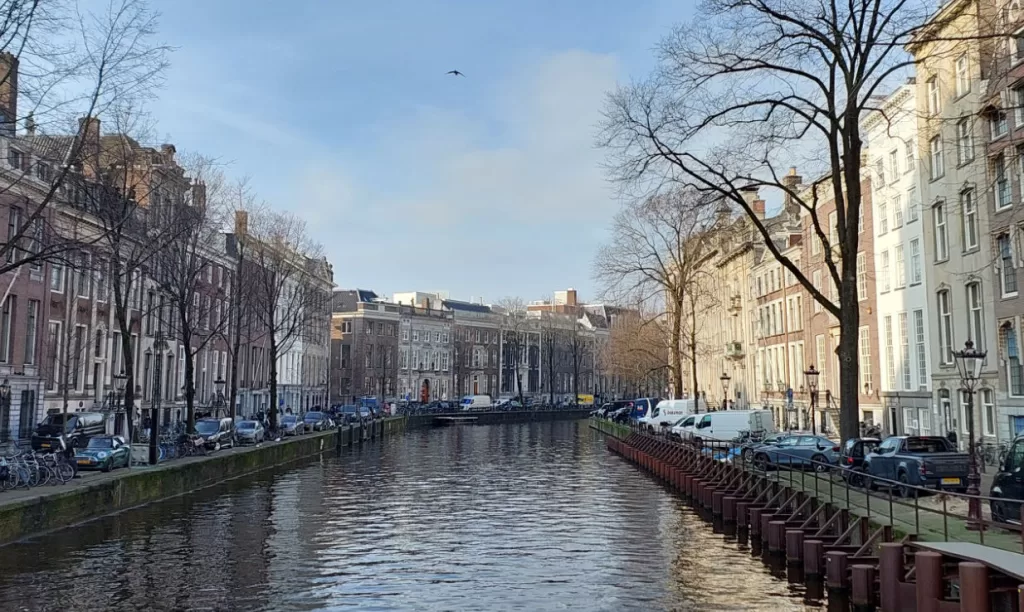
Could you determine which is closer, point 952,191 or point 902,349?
point 952,191

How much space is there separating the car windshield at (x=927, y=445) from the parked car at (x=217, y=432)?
31273 mm

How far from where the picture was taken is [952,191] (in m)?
39.8

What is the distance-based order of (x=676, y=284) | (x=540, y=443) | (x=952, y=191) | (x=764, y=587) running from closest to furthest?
(x=764, y=587), (x=952, y=191), (x=676, y=284), (x=540, y=443)

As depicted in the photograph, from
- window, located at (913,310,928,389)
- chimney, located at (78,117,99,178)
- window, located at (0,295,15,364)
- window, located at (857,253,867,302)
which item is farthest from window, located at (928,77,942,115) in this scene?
window, located at (0,295,15,364)

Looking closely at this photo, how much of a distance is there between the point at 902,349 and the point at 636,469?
15072 millimetres

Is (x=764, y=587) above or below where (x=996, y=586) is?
below

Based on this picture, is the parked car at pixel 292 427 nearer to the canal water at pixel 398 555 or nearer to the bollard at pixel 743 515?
the canal water at pixel 398 555

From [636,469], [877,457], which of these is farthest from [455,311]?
[877,457]

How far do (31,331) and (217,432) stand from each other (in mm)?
11657

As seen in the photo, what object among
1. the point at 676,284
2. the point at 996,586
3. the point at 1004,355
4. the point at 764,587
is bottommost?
the point at 764,587

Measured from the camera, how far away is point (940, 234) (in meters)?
41.3

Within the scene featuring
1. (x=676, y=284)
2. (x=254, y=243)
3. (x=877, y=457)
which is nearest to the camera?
(x=877, y=457)

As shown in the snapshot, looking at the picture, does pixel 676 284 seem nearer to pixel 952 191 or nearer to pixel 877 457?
pixel 952 191

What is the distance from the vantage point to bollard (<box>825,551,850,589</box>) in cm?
1667
